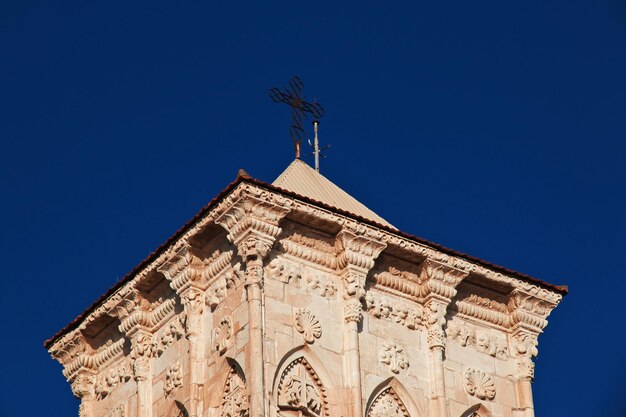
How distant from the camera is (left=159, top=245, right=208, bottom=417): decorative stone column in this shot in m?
32.0

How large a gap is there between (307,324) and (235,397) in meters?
1.66

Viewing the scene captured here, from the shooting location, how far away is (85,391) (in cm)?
3484

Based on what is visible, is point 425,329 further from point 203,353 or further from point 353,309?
point 203,353

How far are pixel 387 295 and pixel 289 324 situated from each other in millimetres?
2257

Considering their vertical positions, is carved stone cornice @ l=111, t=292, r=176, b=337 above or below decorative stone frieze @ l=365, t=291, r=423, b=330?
above

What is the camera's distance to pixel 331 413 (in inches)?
1225

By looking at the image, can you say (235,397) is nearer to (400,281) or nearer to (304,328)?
(304,328)

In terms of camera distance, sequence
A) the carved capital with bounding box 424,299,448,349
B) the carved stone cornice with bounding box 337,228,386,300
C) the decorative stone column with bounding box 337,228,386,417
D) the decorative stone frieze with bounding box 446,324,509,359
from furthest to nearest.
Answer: the decorative stone frieze with bounding box 446,324,509,359
the carved capital with bounding box 424,299,448,349
the carved stone cornice with bounding box 337,228,386,300
the decorative stone column with bounding box 337,228,386,417

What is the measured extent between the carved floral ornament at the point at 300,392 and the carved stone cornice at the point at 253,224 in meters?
1.85

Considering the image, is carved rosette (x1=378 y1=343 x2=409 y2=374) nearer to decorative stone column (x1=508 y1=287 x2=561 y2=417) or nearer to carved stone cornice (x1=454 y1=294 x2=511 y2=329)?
carved stone cornice (x1=454 y1=294 x2=511 y2=329)

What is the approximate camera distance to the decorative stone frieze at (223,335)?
3148cm

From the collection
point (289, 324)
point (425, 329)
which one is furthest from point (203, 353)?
point (425, 329)

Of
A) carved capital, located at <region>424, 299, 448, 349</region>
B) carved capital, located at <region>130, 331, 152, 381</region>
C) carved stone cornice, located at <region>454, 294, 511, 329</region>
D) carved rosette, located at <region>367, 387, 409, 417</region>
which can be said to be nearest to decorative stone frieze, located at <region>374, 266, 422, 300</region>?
carved capital, located at <region>424, 299, 448, 349</region>

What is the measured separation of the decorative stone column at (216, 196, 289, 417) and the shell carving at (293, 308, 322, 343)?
2.34 feet
